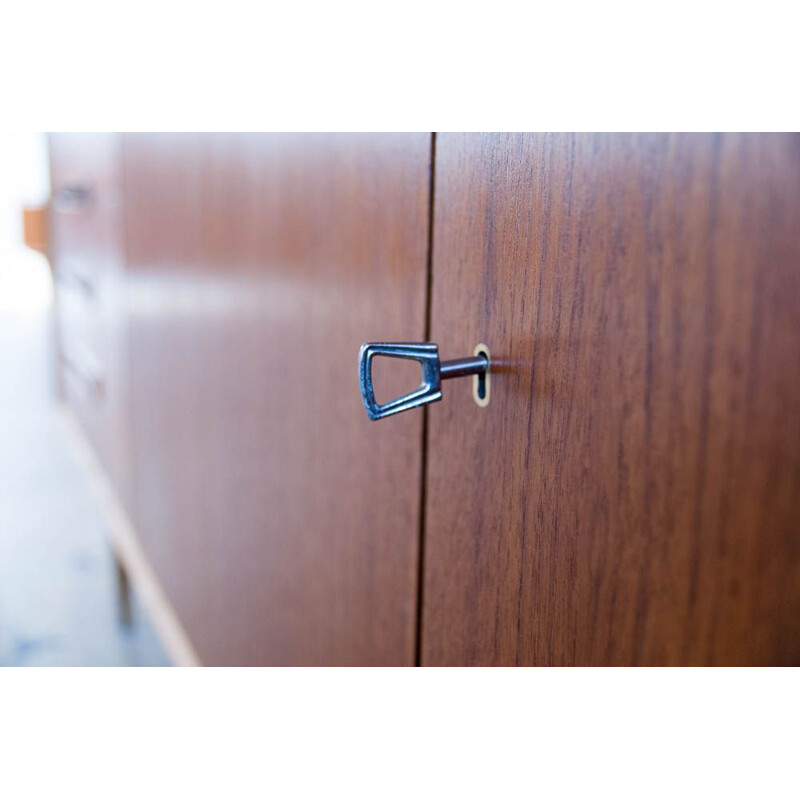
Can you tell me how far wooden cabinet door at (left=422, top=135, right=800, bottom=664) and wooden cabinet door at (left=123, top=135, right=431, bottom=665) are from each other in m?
0.10

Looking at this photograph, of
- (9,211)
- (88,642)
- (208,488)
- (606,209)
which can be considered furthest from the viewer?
(9,211)

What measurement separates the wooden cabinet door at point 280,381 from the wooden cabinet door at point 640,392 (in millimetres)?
96

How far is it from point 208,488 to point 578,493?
54cm

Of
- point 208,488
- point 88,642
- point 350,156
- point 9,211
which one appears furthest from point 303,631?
point 9,211

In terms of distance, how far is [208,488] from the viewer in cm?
78

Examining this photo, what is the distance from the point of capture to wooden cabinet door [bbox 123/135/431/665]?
0.46 m

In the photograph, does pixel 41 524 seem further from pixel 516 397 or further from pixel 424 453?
pixel 516 397

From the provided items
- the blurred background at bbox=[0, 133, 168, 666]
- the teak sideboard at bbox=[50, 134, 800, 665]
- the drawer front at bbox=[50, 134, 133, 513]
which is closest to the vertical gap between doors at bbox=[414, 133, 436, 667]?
the teak sideboard at bbox=[50, 134, 800, 665]

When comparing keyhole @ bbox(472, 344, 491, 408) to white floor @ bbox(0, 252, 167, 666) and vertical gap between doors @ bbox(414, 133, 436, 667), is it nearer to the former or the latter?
vertical gap between doors @ bbox(414, 133, 436, 667)

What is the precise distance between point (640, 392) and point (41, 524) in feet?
5.00

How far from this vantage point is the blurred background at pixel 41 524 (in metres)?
1.25
